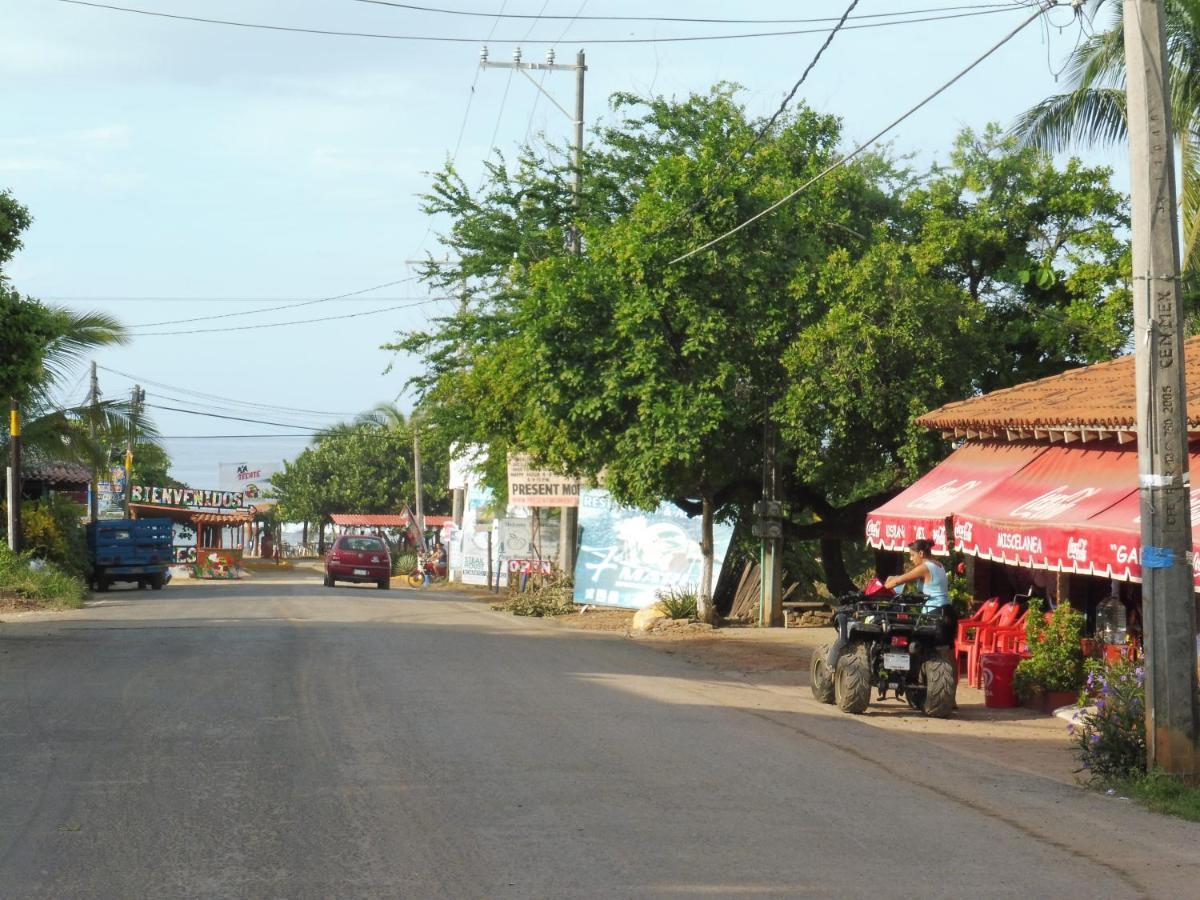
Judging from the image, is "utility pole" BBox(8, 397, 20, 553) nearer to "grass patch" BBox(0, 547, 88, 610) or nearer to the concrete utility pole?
"grass patch" BBox(0, 547, 88, 610)

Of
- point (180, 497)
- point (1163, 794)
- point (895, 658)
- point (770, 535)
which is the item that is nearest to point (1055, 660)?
point (895, 658)

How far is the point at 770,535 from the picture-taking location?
24.6 metres

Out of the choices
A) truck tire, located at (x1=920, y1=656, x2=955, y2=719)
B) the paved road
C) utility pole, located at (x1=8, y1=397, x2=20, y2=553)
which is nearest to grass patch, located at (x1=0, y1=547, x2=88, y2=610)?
utility pole, located at (x1=8, y1=397, x2=20, y2=553)

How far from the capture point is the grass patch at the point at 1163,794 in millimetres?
9133

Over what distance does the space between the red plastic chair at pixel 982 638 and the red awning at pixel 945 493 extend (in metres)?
1.16

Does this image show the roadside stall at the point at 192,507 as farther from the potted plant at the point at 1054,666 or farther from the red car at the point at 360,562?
the potted plant at the point at 1054,666

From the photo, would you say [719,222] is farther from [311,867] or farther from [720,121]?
[311,867]

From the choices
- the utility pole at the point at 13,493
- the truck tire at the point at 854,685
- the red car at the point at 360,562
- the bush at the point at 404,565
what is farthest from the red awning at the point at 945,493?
the bush at the point at 404,565

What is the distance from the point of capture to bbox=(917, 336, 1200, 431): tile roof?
14531 mm

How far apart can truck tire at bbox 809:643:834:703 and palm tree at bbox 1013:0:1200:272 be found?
10015 millimetres

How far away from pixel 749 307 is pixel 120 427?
16.9 meters

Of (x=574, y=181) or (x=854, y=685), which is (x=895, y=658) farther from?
(x=574, y=181)

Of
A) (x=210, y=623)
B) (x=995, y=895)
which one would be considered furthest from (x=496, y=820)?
(x=210, y=623)

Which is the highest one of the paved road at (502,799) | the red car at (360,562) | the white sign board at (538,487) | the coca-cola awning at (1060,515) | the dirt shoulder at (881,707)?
the white sign board at (538,487)
